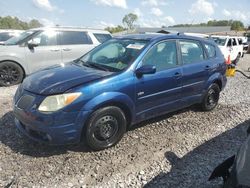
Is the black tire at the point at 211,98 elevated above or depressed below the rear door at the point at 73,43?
below

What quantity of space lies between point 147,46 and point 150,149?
167cm

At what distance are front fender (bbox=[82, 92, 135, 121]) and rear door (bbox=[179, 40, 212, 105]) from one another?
4.43 feet

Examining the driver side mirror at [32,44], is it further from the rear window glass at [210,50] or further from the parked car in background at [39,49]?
the rear window glass at [210,50]

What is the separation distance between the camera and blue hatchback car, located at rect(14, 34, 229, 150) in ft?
11.6

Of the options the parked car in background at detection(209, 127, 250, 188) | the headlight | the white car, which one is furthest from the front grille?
the white car

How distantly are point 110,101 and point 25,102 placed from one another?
1197mm

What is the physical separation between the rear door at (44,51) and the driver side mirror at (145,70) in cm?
486

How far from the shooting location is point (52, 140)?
356 cm

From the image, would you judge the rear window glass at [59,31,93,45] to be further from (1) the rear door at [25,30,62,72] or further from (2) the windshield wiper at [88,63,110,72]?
(2) the windshield wiper at [88,63,110,72]

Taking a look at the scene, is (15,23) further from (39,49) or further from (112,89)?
(112,89)

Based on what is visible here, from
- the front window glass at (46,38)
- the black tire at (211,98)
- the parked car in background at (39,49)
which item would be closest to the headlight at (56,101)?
the black tire at (211,98)

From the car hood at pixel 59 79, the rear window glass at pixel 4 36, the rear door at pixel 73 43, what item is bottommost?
the car hood at pixel 59 79

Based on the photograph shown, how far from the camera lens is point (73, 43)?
8.73 m

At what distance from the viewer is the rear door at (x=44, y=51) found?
25.8 feet
